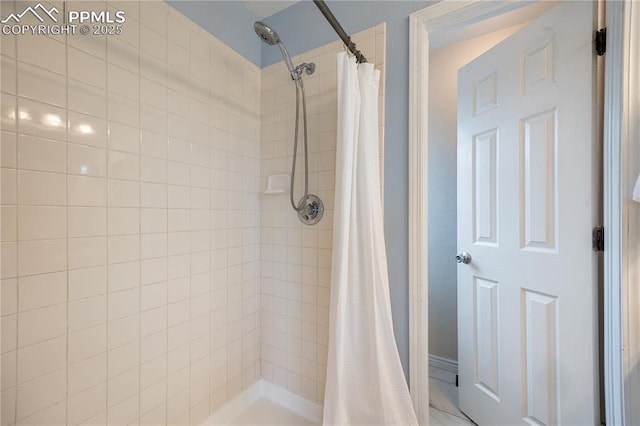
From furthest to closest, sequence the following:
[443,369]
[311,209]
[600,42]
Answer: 1. [443,369]
2. [311,209]
3. [600,42]

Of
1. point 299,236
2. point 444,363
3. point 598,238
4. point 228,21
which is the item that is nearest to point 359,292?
point 299,236

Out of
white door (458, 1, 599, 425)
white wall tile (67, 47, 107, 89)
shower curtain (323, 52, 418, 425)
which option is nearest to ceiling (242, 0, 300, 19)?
shower curtain (323, 52, 418, 425)

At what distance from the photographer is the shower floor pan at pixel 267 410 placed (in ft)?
4.50

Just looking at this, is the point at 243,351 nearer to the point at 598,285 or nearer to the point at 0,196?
the point at 0,196

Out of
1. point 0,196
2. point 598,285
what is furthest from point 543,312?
point 0,196

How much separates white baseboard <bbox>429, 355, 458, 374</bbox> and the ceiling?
255 cm

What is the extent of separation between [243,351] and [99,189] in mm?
1131

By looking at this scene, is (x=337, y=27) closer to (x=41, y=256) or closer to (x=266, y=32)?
(x=266, y=32)

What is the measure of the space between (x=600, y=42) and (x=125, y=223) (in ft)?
6.47

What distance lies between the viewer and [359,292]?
107 centimetres

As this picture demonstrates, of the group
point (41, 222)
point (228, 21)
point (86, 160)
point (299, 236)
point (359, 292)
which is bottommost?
point (359, 292)

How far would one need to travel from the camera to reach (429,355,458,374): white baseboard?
5.88 feet

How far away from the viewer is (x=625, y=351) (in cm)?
88

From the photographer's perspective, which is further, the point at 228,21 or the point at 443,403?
the point at 443,403
